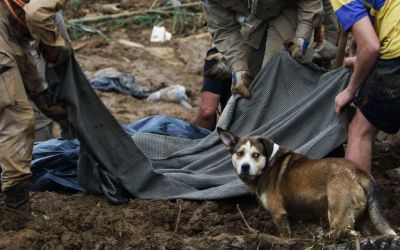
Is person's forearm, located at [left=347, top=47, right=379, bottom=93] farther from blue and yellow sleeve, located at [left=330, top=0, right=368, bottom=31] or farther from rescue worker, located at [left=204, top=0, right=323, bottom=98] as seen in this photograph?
rescue worker, located at [left=204, top=0, right=323, bottom=98]

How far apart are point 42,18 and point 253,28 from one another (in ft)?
7.90

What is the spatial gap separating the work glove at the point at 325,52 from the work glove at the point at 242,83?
100 cm

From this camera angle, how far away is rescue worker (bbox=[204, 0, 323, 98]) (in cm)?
743

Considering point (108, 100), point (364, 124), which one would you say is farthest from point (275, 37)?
point (108, 100)

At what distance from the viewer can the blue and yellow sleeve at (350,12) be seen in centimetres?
582

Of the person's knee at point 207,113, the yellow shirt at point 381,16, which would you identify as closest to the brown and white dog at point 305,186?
the yellow shirt at point 381,16

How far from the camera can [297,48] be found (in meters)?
7.35

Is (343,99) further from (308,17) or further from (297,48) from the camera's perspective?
(308,17)

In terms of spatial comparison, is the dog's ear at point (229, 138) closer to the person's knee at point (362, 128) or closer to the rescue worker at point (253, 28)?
the person's knee at point (362, 128)

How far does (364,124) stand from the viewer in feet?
20.5

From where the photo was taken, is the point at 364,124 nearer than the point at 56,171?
Yes

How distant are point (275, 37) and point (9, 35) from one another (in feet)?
8.05

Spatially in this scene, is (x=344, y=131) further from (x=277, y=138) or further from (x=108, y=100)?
(x=108, y=100)

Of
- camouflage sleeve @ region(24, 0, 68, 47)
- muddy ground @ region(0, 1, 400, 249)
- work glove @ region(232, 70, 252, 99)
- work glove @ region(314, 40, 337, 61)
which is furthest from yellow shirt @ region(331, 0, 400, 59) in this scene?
work glove @ region(314, 40, 337, 61)
